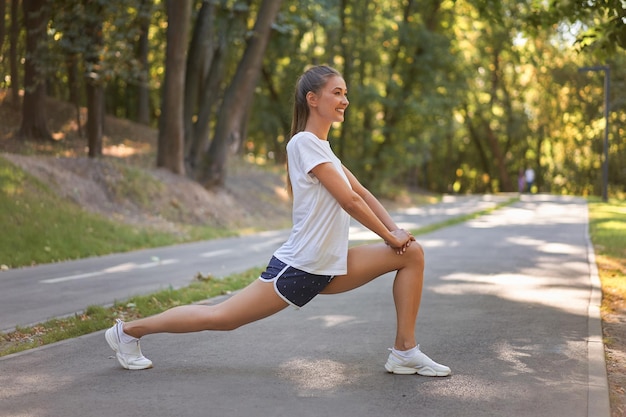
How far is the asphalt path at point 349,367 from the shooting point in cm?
542

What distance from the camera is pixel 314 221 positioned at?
5.95 metres

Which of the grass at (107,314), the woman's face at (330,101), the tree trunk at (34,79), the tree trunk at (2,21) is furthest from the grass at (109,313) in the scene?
the tree trunk at (34,79)

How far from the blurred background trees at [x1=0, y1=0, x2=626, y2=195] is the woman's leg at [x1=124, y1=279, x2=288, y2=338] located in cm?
138

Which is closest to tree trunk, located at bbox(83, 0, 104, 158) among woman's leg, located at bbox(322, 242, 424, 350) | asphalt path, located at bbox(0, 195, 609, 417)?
asphalt path, located at bbox(0, 195, 609, 417)

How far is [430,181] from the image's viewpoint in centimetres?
7231

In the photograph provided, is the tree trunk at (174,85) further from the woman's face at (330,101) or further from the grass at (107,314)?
the woman's face at (330,101)

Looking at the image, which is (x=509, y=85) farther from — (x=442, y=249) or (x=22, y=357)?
(x=22, y=357)

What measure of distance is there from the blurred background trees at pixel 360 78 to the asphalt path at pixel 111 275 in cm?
271

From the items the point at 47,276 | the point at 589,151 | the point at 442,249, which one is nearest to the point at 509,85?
the point at 589,151

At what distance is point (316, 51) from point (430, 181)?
31.7 m

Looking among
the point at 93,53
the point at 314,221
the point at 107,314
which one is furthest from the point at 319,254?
the point at 93,53

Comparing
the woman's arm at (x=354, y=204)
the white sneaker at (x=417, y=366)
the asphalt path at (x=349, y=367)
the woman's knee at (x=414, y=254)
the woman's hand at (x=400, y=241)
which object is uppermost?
the woman's arm at (x=354, y=204)

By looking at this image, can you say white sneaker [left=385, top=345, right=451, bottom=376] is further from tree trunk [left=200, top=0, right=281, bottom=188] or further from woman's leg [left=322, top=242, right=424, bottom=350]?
tree trunk [left=200, top=0, right=281, bottom=188]

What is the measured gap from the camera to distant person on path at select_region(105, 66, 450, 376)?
5926 millimetres
